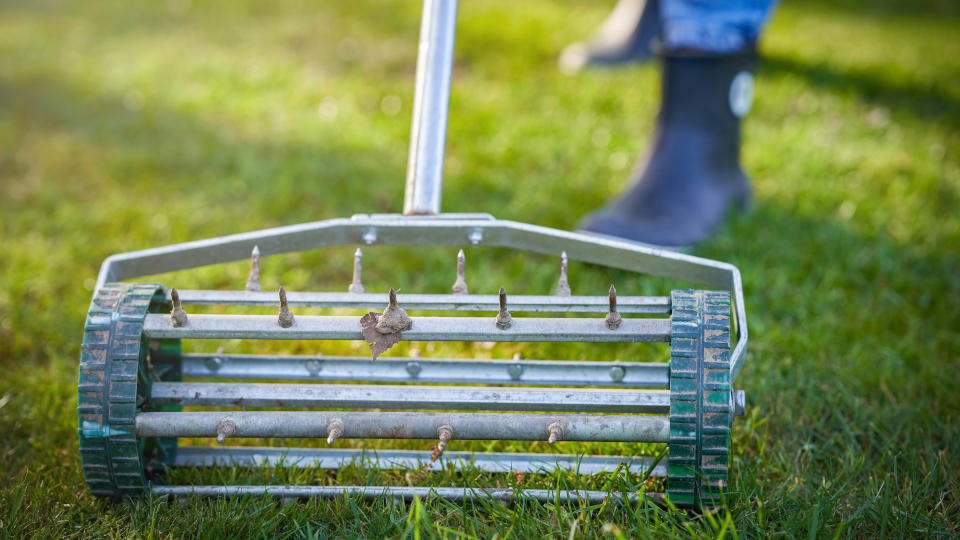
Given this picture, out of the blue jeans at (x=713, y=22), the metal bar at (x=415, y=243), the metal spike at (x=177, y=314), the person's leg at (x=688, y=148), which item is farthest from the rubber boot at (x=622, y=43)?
the metal spike at (x=177, y=314)

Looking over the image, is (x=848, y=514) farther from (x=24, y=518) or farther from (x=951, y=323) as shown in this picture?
(x=24, y=518)

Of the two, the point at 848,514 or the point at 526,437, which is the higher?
the point at 526,437

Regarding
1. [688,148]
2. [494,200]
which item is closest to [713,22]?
[688,148]

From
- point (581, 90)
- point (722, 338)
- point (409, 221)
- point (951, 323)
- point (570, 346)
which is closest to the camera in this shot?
point (722, 338)

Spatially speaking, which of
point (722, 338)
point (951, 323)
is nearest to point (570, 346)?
point (722, 338)

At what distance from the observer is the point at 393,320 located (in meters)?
1.44

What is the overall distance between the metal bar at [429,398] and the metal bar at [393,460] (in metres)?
0.15

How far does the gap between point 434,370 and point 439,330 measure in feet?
0.69

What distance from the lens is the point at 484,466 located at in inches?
62.2

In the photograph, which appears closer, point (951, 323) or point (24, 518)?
point (24, 518)

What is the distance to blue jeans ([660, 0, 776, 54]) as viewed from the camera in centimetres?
253

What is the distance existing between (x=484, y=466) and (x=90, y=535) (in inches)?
29.0

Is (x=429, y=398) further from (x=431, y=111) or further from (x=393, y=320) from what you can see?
(x=431, y=111)

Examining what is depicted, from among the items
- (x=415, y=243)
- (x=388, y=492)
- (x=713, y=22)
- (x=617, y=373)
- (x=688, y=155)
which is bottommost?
(x=388, y=492)
